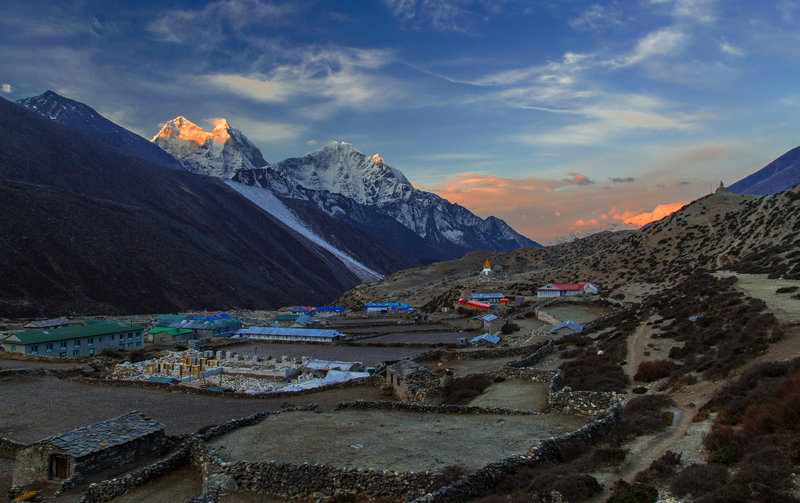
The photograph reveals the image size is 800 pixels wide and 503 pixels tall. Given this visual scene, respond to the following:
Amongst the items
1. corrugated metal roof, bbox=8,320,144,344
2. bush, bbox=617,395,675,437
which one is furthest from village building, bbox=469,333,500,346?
corrugated metal roof, bbox=8,320,144,344

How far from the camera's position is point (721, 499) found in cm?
605

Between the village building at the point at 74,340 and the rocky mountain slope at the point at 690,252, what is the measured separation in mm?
44966

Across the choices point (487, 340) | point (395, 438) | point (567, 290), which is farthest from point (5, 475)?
point (567, 290)

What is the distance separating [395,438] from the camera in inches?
446

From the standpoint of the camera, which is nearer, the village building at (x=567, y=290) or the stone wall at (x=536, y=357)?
the stone wall at (x=536, y=357)

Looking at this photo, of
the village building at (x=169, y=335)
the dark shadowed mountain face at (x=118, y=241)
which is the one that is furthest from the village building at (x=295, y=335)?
the dark shadowed mountain face at (x=118, y=241)

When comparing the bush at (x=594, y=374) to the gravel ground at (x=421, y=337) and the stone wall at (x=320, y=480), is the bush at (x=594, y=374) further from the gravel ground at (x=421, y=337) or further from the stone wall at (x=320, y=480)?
the gravel ground at (x=421, y=337)

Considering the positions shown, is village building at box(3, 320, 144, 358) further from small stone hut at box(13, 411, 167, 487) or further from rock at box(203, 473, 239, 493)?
rock at box(203, 473, 239, 493)

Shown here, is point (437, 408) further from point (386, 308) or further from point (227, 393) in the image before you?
point (386, 308)

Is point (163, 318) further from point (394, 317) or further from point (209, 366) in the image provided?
point (209, 366)

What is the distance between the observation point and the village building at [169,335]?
5291cm

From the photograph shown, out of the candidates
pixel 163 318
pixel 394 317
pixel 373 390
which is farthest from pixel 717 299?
pixel 163 318

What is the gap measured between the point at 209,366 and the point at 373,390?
45.0 ft

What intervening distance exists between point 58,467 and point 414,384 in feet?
40.1
